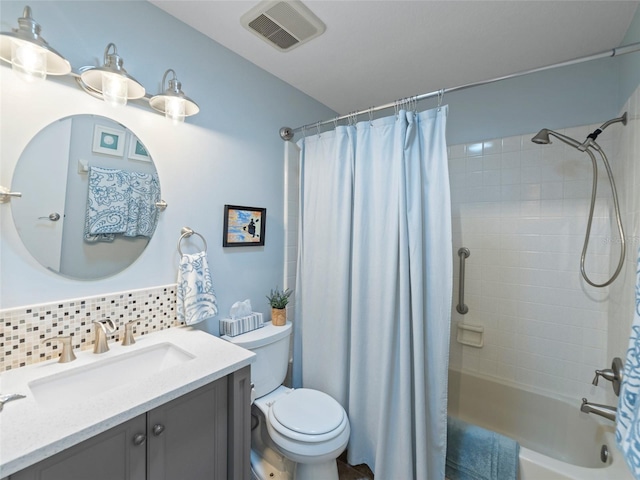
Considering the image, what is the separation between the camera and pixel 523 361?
1.95 m

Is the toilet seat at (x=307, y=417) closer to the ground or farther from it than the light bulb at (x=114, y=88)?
closer to the ground

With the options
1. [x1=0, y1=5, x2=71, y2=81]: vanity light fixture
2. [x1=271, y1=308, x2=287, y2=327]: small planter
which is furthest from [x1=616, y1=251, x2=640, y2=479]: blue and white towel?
[x1=0, y1=5, x2=71, y2=81]: vanity light fixture

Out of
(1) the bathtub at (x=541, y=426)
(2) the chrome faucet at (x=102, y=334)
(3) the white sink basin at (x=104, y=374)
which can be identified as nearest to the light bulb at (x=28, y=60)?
(2) the chrome faucet at (x=102, y=334)

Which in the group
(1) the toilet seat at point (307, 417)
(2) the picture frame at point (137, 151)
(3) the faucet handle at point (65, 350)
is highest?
(2) the picture frame at point (137, 151)

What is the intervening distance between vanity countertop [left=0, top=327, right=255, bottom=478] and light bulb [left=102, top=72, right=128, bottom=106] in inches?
38.8

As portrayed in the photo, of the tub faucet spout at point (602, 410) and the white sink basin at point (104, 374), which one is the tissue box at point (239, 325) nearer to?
the white sink basin at point (104, 374)

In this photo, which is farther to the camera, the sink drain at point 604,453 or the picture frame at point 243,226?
the picture frame at point 243,226

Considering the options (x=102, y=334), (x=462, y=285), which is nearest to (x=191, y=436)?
(x=102, y=334)

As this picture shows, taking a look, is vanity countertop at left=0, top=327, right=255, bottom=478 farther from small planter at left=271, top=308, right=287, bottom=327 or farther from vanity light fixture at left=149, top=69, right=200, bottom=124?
vanity light fixture at left=149, top=69, right=200, bottom=124

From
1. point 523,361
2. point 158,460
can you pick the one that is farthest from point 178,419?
point 523,361

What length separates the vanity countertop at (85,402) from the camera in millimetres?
671

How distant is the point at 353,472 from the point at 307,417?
615 millimetres

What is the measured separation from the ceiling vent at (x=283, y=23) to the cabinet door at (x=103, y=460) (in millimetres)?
1671

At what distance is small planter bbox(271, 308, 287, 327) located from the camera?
5.75ft
